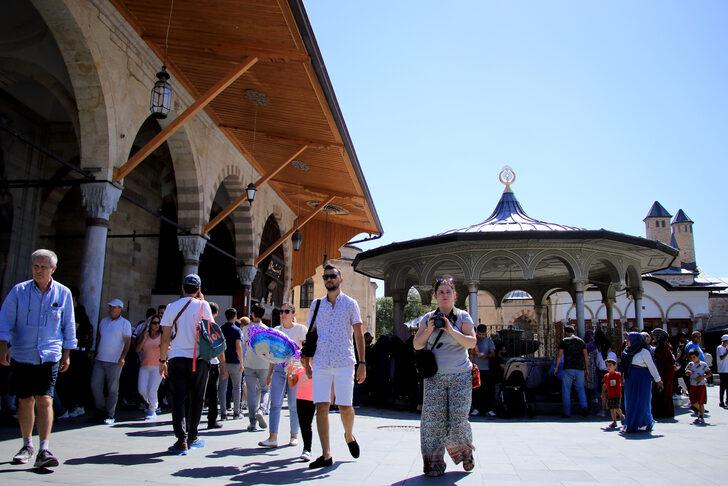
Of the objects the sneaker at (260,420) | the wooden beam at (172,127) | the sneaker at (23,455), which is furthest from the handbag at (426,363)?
the wooden beam at (172,127)

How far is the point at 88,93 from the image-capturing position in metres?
7.78

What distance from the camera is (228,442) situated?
5680mm

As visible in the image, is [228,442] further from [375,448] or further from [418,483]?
[418,483]

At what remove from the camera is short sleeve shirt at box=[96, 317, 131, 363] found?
701cm

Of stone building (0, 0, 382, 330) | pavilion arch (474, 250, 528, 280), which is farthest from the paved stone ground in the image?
pavilion arch (474, 250, 528, 280)

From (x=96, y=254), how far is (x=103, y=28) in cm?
299

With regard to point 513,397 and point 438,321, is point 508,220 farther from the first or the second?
point 438,321

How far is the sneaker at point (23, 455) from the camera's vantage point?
4082mm

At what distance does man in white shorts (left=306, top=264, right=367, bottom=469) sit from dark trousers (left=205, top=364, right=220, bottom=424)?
2.82 metres

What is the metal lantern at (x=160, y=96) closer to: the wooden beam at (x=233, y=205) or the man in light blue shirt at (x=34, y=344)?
the wooden beam at (x=233, y=205)

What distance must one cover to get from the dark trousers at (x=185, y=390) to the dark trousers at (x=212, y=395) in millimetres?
1668

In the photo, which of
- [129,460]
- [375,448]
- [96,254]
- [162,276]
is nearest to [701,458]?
[375,448]

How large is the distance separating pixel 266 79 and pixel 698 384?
8.45m

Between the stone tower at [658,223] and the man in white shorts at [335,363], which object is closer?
the man in white shorts at [335,363]
